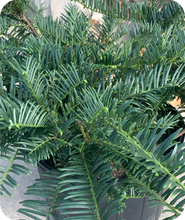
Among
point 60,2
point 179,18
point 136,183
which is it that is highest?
point 60,2

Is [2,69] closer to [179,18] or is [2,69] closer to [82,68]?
[82,68]

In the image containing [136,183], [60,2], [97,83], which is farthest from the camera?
[60,2]

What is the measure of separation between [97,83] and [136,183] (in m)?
0.19

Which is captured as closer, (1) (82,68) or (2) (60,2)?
(1) (82,68)

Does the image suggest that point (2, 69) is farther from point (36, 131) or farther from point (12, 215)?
point (12, 215)

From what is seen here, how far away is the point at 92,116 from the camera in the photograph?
27cm

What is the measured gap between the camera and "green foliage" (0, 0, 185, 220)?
243 mm

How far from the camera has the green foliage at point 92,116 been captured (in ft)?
0.80

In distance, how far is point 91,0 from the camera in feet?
1.55

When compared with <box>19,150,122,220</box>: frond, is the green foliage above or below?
above

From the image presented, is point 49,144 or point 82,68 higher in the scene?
point 82,68

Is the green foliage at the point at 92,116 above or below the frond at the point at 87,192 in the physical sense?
above

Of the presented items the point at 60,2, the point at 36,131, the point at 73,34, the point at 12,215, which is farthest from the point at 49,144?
the point at 60,2

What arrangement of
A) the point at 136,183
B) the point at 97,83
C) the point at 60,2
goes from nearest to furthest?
the point at 136,183 → the point at 97,83 → the point at 60,2
